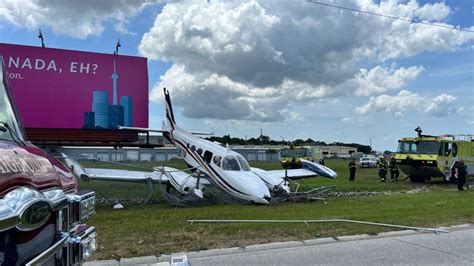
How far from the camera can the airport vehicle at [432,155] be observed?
1028 inches

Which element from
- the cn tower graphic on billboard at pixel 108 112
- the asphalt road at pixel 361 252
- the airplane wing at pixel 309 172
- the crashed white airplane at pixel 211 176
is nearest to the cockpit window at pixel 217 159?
the crashed white airplane at pixel 211 176

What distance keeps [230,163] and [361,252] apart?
377 inches

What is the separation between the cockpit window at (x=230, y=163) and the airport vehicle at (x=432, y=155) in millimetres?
13862

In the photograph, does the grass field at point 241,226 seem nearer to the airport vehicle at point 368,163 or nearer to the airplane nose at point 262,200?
the airplane nose at point 262,200

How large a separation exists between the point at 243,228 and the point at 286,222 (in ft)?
3.99

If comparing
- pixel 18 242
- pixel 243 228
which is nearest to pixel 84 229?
pixel 18 242

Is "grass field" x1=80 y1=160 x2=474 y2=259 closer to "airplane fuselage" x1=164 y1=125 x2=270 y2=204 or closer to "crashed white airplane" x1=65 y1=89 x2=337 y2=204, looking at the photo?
"airplane fuselage" x1=164 y1=125 x2=270 y2=204

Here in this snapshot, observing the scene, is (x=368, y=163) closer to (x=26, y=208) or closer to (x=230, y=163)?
(x=230, y=163)

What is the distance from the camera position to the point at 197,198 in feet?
53.5

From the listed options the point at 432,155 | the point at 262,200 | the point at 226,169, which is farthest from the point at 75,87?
the point at 432,155

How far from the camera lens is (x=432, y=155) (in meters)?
26.1

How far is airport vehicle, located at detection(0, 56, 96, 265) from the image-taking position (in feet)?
8.12

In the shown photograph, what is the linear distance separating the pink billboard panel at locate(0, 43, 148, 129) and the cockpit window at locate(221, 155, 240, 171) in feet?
32.8

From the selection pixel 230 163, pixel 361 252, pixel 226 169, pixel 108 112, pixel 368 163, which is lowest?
pixel 361 252
